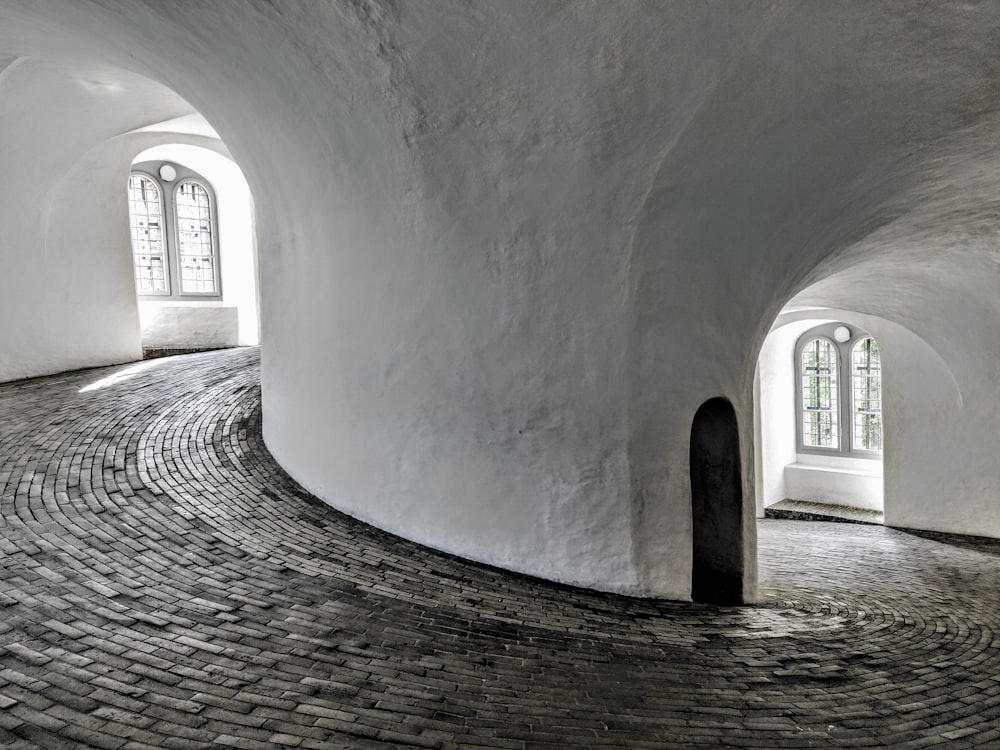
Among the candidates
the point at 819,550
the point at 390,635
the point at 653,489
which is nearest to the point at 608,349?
the point at 653,489

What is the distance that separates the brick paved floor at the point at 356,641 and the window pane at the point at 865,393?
37.2ft

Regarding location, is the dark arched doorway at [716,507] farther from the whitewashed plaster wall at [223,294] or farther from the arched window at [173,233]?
the arched window at [173,233]

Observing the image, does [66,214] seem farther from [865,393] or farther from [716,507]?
[865,393]

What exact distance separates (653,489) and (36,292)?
1018cm

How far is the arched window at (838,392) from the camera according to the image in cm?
1792

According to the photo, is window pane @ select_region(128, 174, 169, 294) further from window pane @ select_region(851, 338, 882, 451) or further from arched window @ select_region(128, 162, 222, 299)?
window pane @ select_region(851, 338, 882, 451)

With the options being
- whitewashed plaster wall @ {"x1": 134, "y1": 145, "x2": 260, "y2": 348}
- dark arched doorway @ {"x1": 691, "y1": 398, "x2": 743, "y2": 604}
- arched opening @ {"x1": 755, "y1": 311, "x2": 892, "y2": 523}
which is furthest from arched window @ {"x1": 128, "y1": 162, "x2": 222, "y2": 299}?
arched opening @ {"x1": 755, "y1": 311, "x2": 892, "y2": 523}

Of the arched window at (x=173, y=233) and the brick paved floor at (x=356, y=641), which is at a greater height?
the arched window at (x=173, y=233)

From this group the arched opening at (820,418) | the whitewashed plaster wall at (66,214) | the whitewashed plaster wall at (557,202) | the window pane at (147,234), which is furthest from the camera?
the arched opening at (820,418)

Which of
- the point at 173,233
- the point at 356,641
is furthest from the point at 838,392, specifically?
the point at 356,641

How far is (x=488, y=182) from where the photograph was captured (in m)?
5.29

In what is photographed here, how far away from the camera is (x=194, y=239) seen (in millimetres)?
15523

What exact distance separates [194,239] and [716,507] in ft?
43.0

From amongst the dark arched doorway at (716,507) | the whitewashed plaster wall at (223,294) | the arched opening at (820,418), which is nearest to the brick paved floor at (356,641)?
the dark arched doorway at (716,507)
